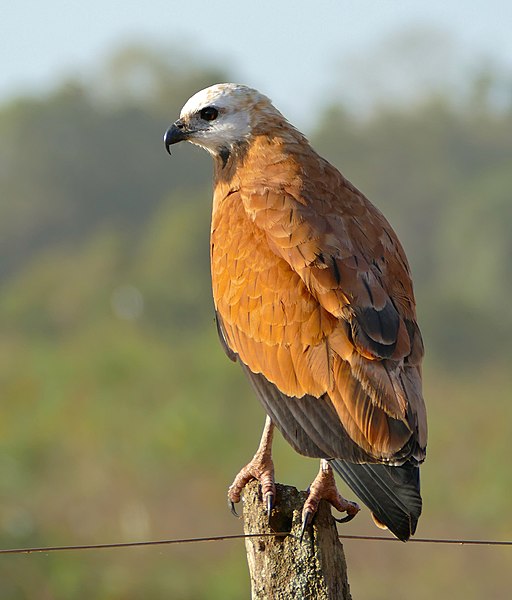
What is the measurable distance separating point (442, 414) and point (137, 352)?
10.2 meters

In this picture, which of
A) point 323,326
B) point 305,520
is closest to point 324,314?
point 323,326

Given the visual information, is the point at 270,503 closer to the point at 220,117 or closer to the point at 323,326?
the point at 323,326

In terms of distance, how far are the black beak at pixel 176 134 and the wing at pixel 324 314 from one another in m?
0.96

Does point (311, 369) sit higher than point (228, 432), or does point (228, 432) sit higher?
point (228, 432)

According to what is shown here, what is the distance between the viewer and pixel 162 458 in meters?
30.7

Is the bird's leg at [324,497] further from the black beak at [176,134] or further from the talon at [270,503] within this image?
the black beak at [176,134]

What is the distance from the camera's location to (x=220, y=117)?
287 inches

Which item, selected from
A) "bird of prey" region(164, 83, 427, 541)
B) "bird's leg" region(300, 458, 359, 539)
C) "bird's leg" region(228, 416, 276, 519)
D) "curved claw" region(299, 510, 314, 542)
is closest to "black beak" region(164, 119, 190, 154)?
"bird of prey" region(164, 83, 427, 541)

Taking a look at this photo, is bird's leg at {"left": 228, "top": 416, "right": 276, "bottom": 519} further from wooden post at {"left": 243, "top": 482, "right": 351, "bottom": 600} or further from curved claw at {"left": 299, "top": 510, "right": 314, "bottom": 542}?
curved claw at {"left": 299, "top": 510, "right": 314, "bottom": 542}

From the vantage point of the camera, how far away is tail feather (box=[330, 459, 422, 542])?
5.29m

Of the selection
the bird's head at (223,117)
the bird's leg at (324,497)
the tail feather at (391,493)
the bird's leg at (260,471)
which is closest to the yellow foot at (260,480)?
the bird's leg at (260,471)

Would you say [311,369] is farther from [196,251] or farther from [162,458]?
[196,251]

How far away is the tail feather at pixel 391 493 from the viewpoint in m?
5.29

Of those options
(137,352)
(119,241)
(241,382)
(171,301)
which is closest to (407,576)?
(241,382)
